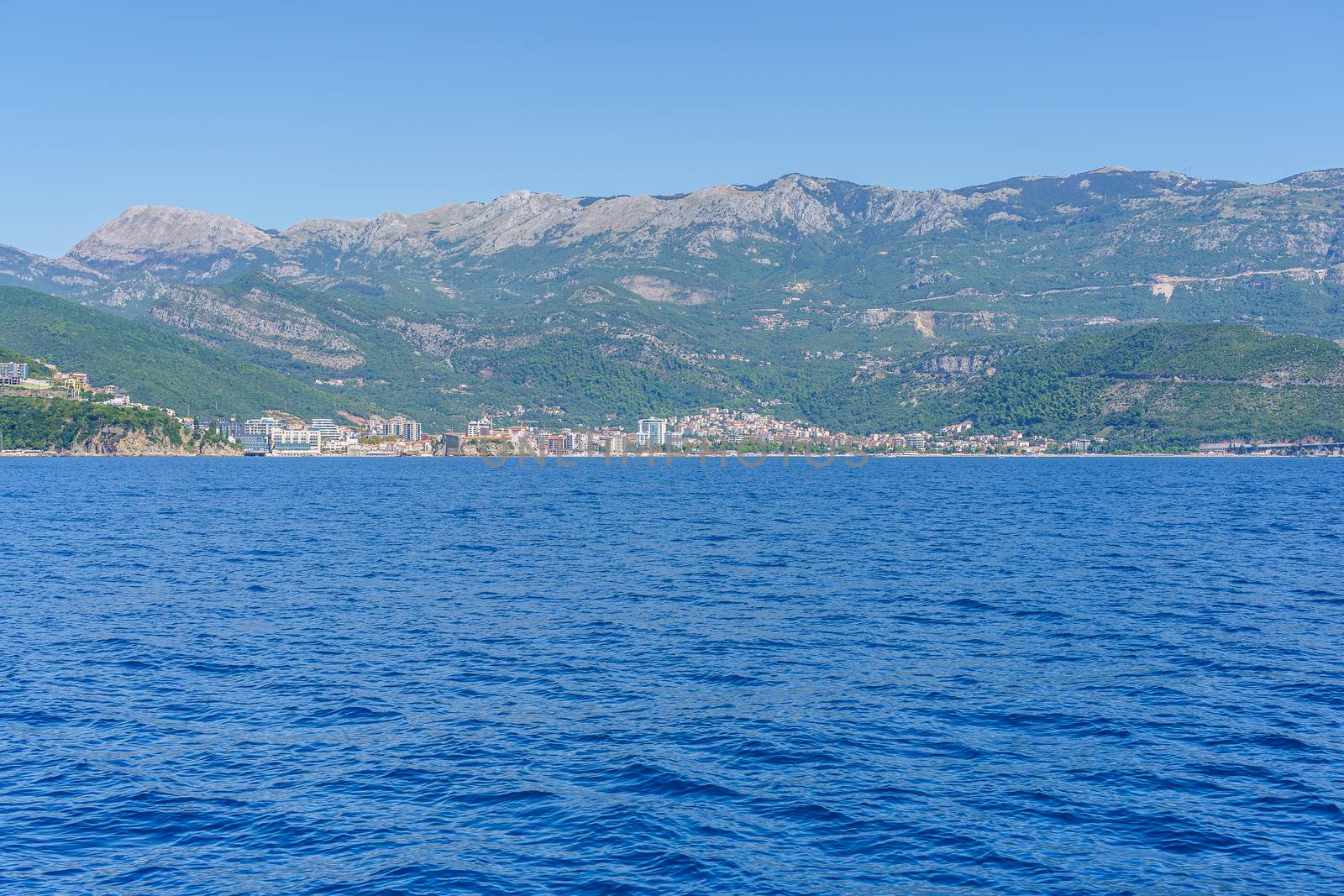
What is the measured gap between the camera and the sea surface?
21.3 meters

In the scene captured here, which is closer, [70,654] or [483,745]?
[483,745]

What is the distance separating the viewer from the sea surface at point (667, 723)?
70.0 feet

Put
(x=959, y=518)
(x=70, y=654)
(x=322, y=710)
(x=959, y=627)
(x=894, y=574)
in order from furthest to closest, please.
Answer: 1. (x=959, y=518)
2. (x=894, y=574)
3. (x=959, y=627)
4. (x=70, y=654)
5. (x=322, y=710)

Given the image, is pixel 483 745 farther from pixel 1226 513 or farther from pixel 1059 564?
pixel 1226 513

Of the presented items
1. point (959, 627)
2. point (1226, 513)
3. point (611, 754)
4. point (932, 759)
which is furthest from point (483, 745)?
point (1226, 513)

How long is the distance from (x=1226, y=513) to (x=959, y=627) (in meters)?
72.7

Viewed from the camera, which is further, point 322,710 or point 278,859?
point 322,710

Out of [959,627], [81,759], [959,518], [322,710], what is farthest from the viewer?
[959,518]

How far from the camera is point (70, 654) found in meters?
37.8

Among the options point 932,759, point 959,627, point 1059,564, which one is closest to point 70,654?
point 932,759

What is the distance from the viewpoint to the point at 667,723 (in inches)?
1199

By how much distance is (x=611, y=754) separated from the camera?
2762 centimetres

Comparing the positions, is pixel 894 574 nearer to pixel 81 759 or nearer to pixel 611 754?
pixel 611 754

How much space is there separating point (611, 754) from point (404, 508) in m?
88.2
